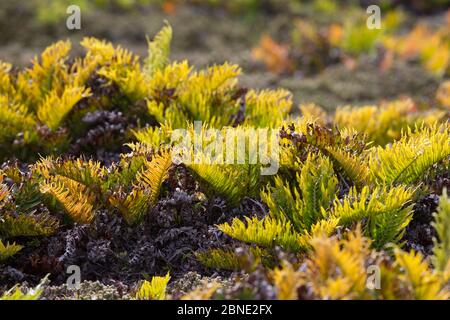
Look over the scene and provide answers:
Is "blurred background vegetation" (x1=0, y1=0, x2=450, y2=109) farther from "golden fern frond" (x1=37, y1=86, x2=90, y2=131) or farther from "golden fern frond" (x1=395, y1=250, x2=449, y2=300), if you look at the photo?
"golden fern frond" (x1=395, y1=250, x2=449, y2=300)

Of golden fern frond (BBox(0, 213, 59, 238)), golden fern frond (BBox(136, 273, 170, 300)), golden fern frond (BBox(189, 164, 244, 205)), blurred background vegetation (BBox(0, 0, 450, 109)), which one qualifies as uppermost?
blurred background vegetation (BBox(0, 0, 450, 109))

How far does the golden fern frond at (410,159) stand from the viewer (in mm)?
3410

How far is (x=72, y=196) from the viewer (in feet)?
11.0

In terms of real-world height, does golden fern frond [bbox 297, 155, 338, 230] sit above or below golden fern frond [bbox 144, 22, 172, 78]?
below

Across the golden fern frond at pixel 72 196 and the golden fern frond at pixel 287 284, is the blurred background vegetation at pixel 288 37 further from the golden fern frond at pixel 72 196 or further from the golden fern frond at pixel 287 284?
the golden fern frond at pixel 287 284

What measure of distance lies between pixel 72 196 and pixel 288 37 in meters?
7.42

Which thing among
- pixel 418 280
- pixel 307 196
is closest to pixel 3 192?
pixel 307 196

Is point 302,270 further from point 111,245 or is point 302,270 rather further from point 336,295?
point 111,245

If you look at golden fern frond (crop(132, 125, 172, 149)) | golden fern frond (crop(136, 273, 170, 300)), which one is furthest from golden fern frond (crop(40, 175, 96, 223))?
golden fern frond (crop(136, 273, 170, 300))

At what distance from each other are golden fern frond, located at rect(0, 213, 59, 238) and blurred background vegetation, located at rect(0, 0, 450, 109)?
14.5ft

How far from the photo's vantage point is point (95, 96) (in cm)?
453

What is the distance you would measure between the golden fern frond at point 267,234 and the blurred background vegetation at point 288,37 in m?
4.28

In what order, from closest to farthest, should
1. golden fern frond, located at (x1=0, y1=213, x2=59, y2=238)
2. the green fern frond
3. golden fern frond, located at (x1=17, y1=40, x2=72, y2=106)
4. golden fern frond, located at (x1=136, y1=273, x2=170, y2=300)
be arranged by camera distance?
golden fern frond, located at (x1=136, y1=273, x2=170, y2=300) → the green fern frond → golden fern frond, located at (x1=0, y1=213, x2=59, y2=238) → golden fern frond, located at (x1=17, y1=40, x2=72, y2=106)

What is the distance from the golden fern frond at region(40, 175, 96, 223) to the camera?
3307 millimetres
